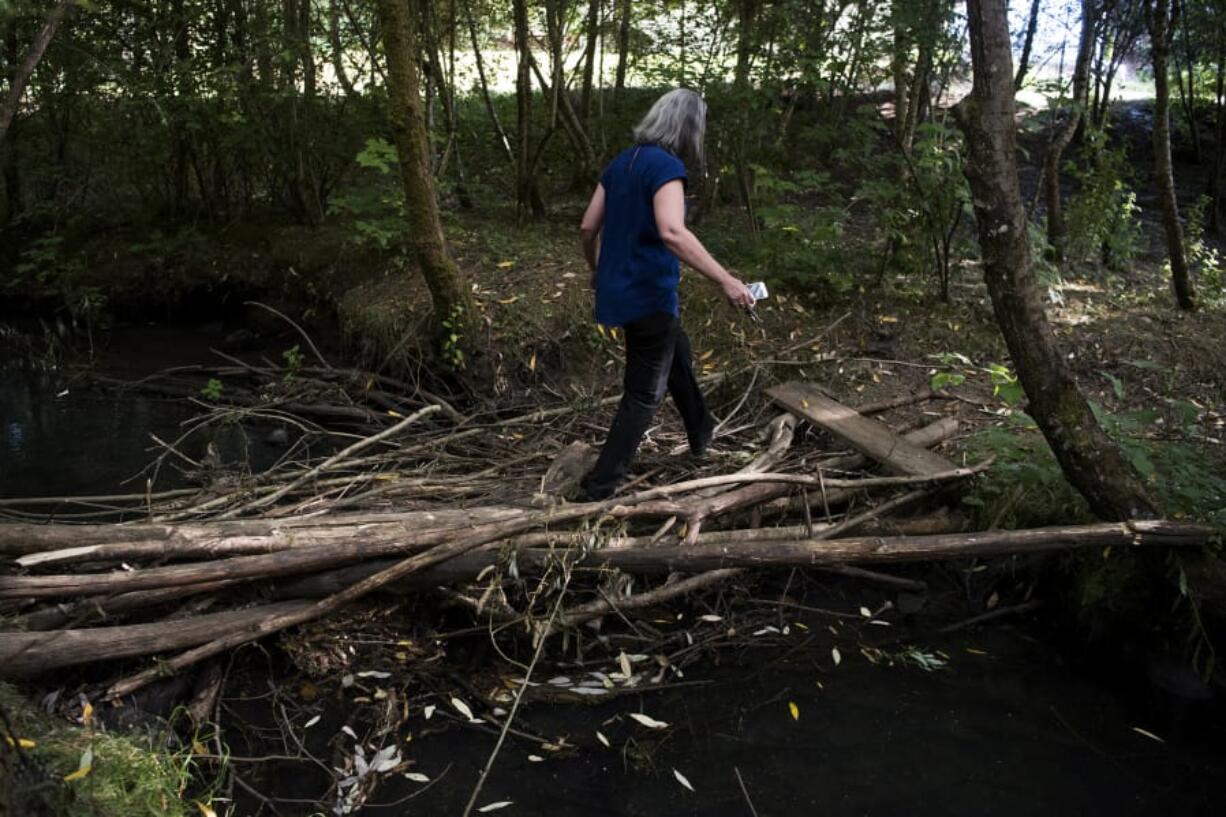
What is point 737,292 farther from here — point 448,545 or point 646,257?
point 448,545

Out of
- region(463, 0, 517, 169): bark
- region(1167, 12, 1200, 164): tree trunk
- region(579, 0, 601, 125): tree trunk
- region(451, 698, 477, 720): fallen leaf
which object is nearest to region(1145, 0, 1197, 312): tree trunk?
region(1167, 12, 1200, 164): tree trunk

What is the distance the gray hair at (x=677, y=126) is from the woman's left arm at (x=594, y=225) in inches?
14.4

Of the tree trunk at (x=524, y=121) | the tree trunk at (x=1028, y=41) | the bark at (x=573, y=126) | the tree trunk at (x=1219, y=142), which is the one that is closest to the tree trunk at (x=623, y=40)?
the bark at (x=573, y=126)

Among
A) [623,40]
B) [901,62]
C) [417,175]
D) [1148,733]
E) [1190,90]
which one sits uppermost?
[623,40]

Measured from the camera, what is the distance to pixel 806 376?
22.7 feet

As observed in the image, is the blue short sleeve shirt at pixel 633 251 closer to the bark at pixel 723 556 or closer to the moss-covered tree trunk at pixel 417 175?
the bark at pixel 723 556

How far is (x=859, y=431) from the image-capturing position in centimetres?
548

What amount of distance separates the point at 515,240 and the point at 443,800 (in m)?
6.23

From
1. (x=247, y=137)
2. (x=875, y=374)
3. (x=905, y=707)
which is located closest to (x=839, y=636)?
(x=905, y=707)

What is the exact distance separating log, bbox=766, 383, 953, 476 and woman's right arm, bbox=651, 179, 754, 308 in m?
1.50

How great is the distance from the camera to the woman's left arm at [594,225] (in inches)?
183

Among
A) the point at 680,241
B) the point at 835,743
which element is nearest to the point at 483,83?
the point at 680,241

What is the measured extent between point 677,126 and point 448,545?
2140 millimetres

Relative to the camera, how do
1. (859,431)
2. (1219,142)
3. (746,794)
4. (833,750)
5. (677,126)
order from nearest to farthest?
(746,794)
(833,750)
(677,126)
(859,431)
(1219,142)
